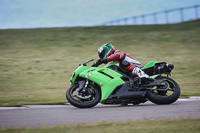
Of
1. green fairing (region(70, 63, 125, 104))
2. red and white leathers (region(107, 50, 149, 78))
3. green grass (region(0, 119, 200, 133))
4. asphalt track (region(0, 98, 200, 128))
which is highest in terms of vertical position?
red and white leathers (region(107, 50, 149, 78))

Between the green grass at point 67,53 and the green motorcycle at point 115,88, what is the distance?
1.55 meters

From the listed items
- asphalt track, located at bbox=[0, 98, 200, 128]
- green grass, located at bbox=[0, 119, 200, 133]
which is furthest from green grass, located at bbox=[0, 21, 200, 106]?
green grass, located at bbox=[0, 119, 200, 133]

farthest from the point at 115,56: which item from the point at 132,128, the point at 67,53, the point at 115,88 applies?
the point at 67,53

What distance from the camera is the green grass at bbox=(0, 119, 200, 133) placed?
4836 mm

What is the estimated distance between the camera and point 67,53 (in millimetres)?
18734

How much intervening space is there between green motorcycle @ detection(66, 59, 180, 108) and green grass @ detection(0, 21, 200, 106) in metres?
1.55

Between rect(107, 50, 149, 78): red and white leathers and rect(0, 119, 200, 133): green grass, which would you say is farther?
rect(107, 50, 149, 78): red and white leathers

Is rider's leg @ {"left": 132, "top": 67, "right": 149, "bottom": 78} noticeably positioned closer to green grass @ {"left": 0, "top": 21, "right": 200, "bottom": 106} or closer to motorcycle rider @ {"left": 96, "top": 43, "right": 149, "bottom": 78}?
motorcycle rider @ {"left": 96, "top": 43, "right": 149, "bottom": 78}

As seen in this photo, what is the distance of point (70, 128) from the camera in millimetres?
5098

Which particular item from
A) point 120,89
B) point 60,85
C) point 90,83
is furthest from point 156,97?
point 60,85

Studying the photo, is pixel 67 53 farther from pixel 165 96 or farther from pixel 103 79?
pixel 165 96

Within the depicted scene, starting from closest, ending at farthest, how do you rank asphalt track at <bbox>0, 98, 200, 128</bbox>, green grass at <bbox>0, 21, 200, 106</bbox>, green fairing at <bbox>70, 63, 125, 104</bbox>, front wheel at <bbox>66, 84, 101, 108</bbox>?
asphalt track at <bbox>0, 98, 200, 128</bbox> → front wheel at <bbox>66, 84, 101, 108</bbox> → green fairing at <bbox>70, 63, 125, 104</bbox> → green grass at <bbox>0, 21, 200, 106</bbox>

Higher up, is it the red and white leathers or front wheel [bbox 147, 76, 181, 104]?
the red and white leathers

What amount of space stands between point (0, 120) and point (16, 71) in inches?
359
